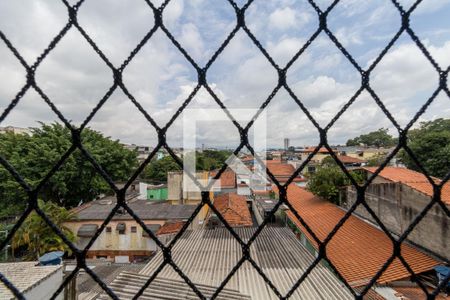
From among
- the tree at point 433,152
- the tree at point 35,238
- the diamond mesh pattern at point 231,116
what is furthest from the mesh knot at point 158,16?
the tree at point 433,152

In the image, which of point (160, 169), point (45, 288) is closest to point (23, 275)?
point (45, 288)

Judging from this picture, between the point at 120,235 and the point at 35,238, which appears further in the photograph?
the point at 120,235

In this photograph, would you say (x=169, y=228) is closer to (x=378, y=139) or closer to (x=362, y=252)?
(x=362, y=252)

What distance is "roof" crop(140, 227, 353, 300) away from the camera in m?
2.80

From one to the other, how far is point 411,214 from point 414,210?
141 millimetres

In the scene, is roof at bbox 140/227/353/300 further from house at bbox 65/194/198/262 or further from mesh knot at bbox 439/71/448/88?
house at bbox 65/194/198/262

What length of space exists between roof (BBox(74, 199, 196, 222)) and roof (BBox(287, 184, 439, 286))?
12.3 feet

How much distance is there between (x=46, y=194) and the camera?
9.41 m

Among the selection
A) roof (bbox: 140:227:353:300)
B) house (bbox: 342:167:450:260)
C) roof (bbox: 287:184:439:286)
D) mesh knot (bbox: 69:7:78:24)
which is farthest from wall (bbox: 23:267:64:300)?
house (bbox: 342:167:450:260)

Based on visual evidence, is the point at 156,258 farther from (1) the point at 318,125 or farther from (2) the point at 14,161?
(2) the point at 14,161

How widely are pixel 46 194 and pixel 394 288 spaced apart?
32.5ft

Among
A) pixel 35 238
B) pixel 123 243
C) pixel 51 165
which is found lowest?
pixel 123 243

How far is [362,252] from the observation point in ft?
15.9

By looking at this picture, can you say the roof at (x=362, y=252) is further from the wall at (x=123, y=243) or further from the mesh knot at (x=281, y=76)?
the wall at (x=123, y=243)
